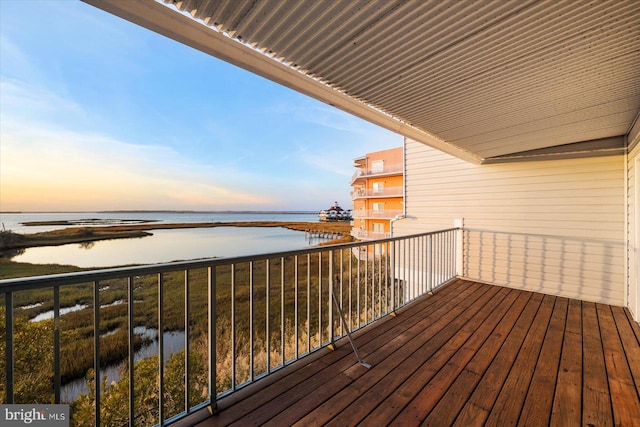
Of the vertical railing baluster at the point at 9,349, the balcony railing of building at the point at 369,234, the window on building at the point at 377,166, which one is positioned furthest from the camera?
the window on building at the point at 377,166

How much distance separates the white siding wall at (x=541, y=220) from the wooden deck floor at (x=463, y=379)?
1.10m

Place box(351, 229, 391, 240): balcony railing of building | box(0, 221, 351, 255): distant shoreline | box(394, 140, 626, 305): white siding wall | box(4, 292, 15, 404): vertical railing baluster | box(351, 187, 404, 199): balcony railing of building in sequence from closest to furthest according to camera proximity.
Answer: box(4, 292, 15, 404): vertical railing baluster, box(394, 140, 626, 305): white siding wall, box(0, 221, 351, 255): distant shoreline, box(351, 187, 404, 199): balcony railing of building, box(351, 229, 391, 240): balcony railing of building

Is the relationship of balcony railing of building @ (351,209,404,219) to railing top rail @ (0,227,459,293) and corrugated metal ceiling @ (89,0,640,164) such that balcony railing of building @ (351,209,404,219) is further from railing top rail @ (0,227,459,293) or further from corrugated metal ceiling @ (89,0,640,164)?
railing top rail @ (0,227,459,293)

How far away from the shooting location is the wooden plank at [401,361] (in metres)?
1.64

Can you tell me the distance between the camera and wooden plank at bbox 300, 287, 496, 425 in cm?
164

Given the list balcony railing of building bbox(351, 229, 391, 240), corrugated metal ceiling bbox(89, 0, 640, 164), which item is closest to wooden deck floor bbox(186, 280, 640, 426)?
corrugated metal ceiling bbox(89, 0, 640, 164)

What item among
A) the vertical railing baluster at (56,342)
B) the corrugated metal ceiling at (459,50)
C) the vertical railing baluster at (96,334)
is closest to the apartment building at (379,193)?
the corrugated metal ceiling at (459,50)

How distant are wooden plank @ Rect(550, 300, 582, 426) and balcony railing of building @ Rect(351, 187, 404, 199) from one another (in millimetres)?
14857

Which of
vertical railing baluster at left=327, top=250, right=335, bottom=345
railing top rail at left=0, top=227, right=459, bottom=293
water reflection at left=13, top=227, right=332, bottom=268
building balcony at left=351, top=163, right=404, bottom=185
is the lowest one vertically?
water reflection at left=13, top=227, right=332, bottom=268

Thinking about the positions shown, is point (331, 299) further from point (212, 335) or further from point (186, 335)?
point (186, 335)

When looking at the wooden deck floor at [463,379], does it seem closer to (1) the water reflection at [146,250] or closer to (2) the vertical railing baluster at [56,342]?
(2) the vertical railing baluster at [56,342]

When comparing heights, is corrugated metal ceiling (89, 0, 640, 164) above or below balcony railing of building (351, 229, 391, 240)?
above

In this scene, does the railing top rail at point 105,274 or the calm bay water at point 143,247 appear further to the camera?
the calm bay water at point 143,247

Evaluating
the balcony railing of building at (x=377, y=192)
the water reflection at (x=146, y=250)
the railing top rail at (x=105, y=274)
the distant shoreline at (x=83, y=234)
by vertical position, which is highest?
the balcony railing of building at (x=377, y=192)
